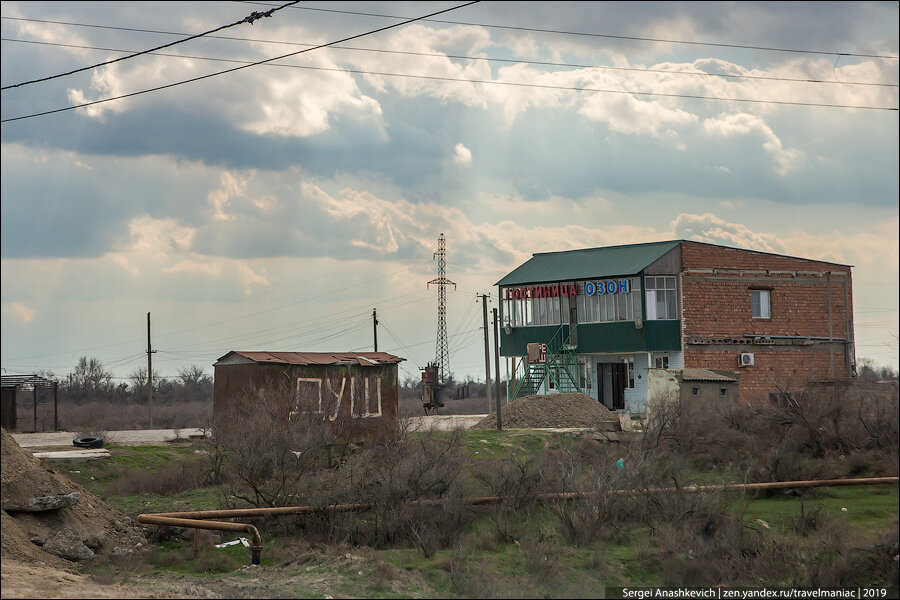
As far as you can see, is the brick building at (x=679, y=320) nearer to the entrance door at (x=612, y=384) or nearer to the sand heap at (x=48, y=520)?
the entrance door at (x=612, y=384)

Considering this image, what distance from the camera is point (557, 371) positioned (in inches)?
1815

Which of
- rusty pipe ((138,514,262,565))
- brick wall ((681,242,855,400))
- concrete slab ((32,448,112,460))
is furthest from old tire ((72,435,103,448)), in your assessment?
brick wall ((681,242,855,400))

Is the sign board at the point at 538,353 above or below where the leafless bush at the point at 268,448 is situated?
above

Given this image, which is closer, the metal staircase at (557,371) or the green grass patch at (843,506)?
the green grass patch at (843,506)

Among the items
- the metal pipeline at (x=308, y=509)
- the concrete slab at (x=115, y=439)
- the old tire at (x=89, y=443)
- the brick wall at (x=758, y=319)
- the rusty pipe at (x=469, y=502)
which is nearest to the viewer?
the metal pipeline at (x=308, y=509)

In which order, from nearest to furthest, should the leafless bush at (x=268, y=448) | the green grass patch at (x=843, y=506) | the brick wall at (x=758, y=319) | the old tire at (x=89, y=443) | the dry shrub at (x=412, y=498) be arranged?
the green grass patch at (x=843, y=506)
the dry shrub at (x=412, y=498)
the leafless bush at (x=268, y=448)
the old tire at (x=89, y=443)
the brick wall at (x=758, y=319)

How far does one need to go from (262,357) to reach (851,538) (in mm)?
18132

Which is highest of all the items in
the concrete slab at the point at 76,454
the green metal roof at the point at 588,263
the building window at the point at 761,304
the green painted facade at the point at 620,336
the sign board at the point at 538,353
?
the green metal roof at the point at 588,263

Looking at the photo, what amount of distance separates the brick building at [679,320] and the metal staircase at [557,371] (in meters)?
0.06

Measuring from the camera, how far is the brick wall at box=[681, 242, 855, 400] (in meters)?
42.8

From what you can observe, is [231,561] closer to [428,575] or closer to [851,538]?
[428,575]

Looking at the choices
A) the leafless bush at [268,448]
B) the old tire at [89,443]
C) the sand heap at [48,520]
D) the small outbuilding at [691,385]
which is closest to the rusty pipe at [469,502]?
the sand heap at [48,520]

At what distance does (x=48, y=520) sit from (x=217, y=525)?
3.19 metres

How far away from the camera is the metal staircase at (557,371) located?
45625 mm
